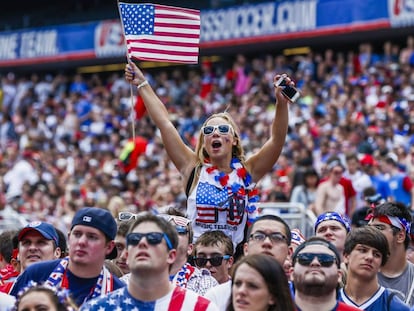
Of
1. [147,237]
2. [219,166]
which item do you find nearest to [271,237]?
[147,237]

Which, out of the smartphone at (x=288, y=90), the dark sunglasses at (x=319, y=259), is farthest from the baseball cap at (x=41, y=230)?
the dark sunglasses at (x=319, y=259)

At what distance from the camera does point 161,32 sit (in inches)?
377

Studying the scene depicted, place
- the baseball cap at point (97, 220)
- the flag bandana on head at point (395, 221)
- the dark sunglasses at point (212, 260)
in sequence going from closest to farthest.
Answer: the baseball cap at point (97, 220) < the dark sunglasses at point (212, 260) < the flag bandana on head at point (395, 221)

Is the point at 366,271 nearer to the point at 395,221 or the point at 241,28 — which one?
the point at 395,221

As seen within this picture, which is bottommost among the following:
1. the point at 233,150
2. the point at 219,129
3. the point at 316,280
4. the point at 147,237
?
the point at 316,280

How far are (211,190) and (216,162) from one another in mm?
233

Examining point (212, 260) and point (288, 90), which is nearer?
point (212, 260)

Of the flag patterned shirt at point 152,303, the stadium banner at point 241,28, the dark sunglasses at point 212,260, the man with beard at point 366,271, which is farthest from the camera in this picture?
the stadium banner at point 241,28

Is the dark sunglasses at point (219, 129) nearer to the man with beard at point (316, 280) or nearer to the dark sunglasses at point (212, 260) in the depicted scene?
the dark sunglasses at point (212, 260)

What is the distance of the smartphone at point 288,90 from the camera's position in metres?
8.13

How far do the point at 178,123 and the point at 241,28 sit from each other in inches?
127

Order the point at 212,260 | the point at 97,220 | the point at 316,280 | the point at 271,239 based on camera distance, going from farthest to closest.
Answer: the point at 212,260
the point at 271,239
the point at 97,220
the point at 316,280

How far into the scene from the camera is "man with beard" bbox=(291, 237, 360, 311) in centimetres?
593

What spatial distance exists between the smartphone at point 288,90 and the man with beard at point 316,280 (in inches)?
91.3
